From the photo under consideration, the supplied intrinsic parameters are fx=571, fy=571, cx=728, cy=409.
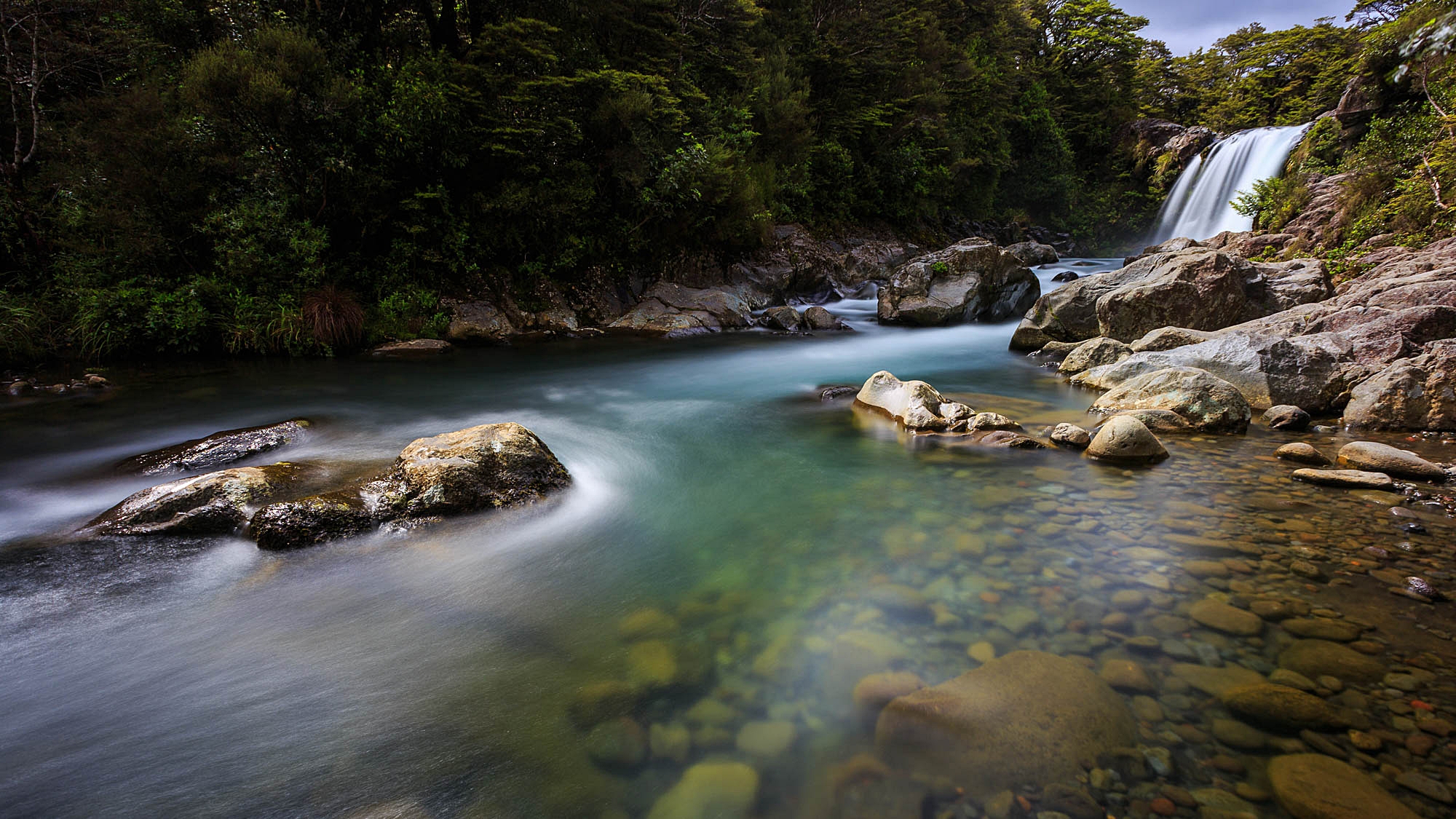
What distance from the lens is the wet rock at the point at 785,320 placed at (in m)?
13.5

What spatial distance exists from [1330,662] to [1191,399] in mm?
4192

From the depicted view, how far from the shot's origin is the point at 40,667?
2602mm

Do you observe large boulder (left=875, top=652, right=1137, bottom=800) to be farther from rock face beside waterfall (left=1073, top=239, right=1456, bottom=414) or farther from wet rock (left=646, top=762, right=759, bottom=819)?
rock face beside waterfall (left=1073, top=239, right=1456, bottom=414)

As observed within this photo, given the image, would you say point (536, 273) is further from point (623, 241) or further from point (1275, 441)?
point (1275, 441)

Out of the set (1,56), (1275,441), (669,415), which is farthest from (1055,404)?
(1,56)

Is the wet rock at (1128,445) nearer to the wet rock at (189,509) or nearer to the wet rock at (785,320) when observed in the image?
the wet rock at (189,509)

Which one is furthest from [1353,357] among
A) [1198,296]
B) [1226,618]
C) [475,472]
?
[475,472]

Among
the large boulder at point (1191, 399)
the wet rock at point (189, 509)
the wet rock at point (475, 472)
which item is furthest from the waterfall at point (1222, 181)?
the wet rock at point (189, 509)

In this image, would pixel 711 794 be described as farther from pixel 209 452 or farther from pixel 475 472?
pixel 209 452

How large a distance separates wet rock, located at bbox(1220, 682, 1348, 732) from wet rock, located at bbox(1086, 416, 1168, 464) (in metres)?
2.97

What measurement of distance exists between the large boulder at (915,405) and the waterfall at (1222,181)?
18.2 m

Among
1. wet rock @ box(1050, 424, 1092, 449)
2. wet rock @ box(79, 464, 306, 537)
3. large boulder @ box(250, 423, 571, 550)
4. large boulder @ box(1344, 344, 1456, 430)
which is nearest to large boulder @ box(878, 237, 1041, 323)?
large boulder @ box(1344, 344, 1456, 430)

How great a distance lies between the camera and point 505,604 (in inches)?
126

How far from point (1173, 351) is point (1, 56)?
58.7ft
